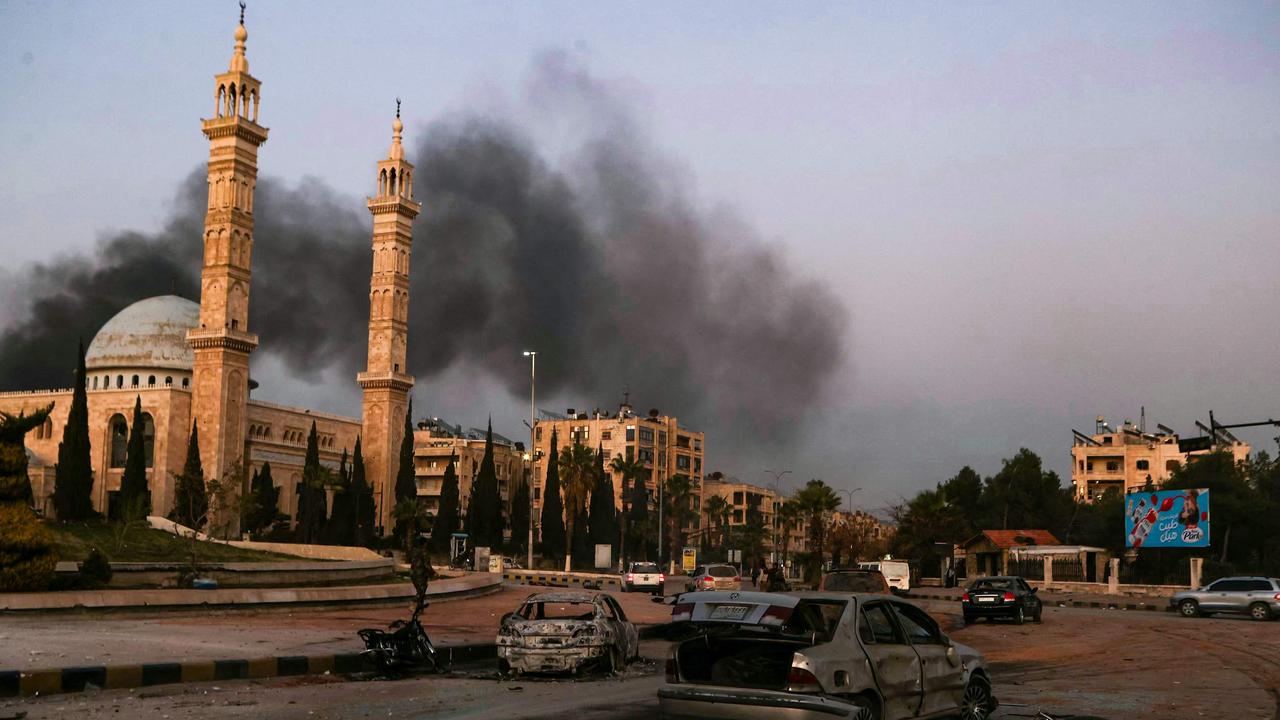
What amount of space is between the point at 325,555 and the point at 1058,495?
66452mm

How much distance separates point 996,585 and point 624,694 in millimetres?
22162

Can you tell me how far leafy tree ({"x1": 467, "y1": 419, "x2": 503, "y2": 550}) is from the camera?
99.8 metres

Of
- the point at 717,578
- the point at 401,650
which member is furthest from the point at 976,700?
the point at 717,578

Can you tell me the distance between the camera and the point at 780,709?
927 centimetres

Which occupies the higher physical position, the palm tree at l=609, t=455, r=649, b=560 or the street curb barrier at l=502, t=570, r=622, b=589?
the palm tree at l=609, t=455, r=649, b=560

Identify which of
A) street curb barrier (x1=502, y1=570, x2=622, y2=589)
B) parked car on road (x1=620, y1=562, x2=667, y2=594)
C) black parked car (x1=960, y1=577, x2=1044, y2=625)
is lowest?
street curb barrier (x1=502, y1=570, x2=622, y2=589)

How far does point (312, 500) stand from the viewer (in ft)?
298

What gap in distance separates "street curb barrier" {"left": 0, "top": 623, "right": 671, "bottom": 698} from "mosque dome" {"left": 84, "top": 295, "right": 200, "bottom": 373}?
310 ft

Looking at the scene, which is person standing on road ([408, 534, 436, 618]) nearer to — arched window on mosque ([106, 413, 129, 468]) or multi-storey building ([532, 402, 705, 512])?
arched window on mosque ([106, 413, 129, 468])

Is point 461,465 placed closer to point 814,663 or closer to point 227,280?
point 227,280

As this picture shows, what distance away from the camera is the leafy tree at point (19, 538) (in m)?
28.8

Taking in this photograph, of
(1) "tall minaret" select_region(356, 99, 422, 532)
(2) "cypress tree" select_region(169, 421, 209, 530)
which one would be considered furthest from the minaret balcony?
(2) "cypress tree" select_region(169, 421, 209, 530)

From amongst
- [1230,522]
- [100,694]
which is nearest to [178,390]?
[1230,522]

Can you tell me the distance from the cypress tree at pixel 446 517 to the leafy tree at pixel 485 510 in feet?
5.75
